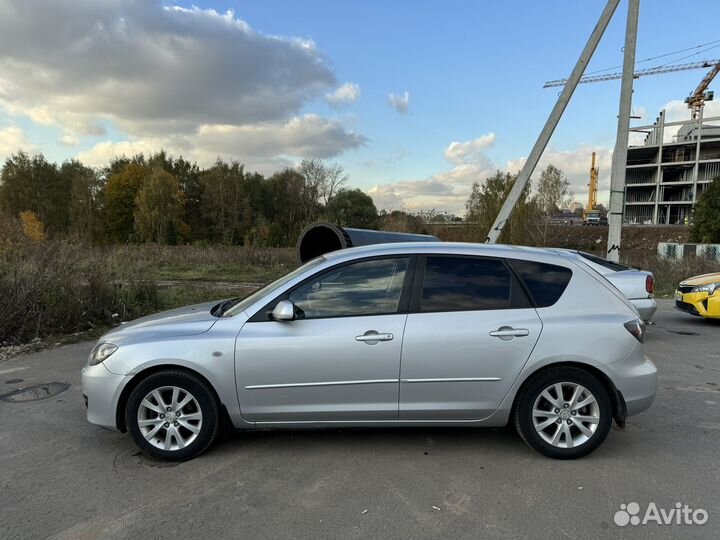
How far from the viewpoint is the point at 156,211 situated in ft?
164

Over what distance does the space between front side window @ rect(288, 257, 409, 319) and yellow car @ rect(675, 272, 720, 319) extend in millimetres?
8029

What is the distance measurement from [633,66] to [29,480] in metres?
14.6

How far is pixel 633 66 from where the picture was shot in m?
12.1

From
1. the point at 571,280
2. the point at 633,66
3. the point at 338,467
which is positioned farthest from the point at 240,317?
the point at 633,66

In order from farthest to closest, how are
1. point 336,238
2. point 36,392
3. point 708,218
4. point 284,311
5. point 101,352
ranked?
1. point 708,218
2. point 336,238
3. point 36,392
4. point 101,352
5. point 284,311

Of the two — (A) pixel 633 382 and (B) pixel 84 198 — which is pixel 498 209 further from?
(B) pixel 84 198

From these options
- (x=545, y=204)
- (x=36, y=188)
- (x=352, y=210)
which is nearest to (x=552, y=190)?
(x=545, y=204)

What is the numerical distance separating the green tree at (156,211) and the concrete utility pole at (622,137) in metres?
45.5

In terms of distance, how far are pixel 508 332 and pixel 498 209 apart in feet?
103

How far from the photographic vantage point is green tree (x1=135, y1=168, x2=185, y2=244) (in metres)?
49.8

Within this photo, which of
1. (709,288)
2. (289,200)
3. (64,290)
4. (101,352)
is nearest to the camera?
(101,352)

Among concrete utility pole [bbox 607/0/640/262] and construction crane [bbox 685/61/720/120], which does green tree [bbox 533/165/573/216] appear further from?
construction crane [bbox 685/61/720/120]

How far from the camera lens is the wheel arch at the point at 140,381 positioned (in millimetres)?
3512

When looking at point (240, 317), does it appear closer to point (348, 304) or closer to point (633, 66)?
point (348, 304)
